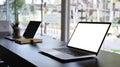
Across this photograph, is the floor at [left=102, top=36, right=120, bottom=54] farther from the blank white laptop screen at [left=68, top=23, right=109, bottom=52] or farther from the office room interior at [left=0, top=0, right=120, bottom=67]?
the blank white laptop screen at [left=68, top=23, right=109, bottom=52]

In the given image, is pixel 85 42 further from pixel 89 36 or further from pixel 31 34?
pixel 31 34

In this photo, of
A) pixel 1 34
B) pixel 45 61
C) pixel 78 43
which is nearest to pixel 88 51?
pixel 78 43

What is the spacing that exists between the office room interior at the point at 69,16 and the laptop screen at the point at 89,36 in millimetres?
393

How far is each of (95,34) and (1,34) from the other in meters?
1.86

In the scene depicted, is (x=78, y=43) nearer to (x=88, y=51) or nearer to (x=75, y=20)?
Answer: (x=88, y=51)

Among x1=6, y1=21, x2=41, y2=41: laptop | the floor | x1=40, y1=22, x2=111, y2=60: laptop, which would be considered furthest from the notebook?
the floor

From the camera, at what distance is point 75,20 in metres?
3.12

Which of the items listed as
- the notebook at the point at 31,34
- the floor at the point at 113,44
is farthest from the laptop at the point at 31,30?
the floor at the point at 113,44

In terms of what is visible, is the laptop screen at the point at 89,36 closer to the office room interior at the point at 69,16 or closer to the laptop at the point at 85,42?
the laptop at the point at 85,42

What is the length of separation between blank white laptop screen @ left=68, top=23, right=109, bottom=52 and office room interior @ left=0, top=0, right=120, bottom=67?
1.29ft

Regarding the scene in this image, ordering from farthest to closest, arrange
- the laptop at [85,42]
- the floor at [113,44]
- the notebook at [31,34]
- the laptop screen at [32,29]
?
the floor at [113,44]
the laptop screen at [32,29]
the notebook at [31,34]
the laptop at [85,42]

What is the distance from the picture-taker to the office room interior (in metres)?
2.55

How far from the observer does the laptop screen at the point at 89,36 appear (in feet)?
4.88

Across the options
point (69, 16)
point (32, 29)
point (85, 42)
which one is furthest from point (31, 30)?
point (85, 42)
